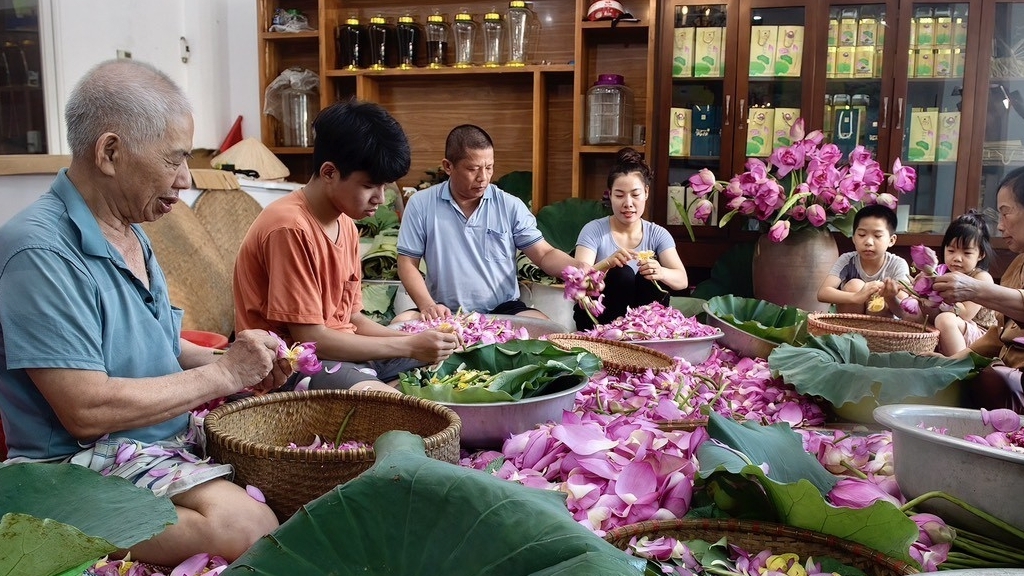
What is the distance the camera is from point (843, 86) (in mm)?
4133

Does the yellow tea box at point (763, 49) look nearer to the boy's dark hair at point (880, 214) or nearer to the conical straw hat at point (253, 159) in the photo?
the boy's dark hair at point (880, 214)

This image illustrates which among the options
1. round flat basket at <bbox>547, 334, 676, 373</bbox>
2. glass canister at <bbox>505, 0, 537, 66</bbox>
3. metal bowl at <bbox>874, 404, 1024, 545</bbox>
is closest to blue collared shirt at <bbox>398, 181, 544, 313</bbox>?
round flat basket at <bbox>547, 334, 676, 373</bbox>

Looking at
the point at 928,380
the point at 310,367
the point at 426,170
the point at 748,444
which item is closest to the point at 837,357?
the point at 928,380

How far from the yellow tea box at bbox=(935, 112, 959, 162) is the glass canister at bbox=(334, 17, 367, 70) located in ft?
9.91

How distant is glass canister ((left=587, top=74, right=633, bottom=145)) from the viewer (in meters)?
4.26

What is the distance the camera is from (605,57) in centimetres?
446

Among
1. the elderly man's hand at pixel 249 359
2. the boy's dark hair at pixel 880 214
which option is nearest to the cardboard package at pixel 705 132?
the boy's dark hair at pixel 880 214

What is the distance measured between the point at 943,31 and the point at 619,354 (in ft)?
9.80

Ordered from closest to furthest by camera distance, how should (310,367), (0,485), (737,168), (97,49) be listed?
(0,485) < (310,367) < (97,49) < (737,168)

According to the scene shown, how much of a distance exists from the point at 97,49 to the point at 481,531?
3924 millimetres

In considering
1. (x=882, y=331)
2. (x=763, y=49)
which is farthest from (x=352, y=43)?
(x=882, y=331)

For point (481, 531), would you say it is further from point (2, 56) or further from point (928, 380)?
point (2, 56)

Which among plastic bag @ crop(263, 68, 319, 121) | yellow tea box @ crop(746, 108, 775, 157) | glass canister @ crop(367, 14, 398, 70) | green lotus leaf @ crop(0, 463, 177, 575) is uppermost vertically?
glass canister @ crop(367, 14, 398, 70)

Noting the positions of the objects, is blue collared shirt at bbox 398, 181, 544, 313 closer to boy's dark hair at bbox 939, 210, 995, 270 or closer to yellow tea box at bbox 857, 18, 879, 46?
boy's dark hair at bbox 939, 210, 995, 270
